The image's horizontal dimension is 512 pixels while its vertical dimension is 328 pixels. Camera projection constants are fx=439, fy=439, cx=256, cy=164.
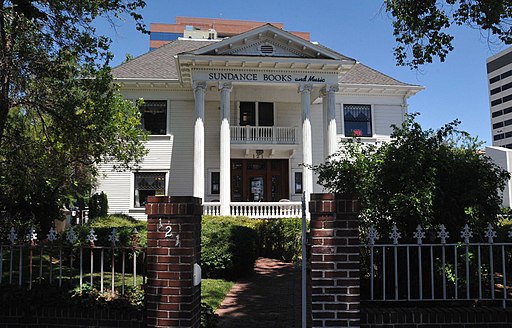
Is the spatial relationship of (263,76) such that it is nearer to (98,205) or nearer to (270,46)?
(270,46)

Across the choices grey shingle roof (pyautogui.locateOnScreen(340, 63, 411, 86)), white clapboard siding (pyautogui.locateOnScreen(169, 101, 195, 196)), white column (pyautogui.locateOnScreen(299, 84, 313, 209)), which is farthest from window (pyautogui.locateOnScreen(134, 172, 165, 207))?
grey shingle roof (pyautogui.locateOnScreen(340, 63, 411, 86))

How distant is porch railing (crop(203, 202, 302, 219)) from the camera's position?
18.2 m

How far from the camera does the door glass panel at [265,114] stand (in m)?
21.5

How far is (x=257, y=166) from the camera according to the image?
21797 millimetres

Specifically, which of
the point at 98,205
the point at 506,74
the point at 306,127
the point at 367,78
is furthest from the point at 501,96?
the point at 98,205

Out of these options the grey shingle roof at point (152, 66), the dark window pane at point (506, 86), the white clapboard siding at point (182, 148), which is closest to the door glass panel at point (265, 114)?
the white clapboard siding at point (182, 148)

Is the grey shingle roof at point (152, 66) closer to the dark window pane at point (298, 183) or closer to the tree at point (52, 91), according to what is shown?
the dark window pane at point (298, 183)

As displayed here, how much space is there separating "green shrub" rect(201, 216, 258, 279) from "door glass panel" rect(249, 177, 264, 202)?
11070mm

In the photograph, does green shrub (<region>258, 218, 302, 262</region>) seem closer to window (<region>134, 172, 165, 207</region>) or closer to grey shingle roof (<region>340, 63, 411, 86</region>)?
window (<region>134, 172, 165, 207</region>)

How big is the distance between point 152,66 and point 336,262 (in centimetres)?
1976

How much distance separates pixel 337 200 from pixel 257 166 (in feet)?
57.4

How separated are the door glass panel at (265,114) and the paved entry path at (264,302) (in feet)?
37.2

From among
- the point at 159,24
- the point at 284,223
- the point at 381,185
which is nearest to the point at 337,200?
the point at 381,185

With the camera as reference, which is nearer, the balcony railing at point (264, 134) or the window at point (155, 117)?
the balcony railing at point (264, 134)
